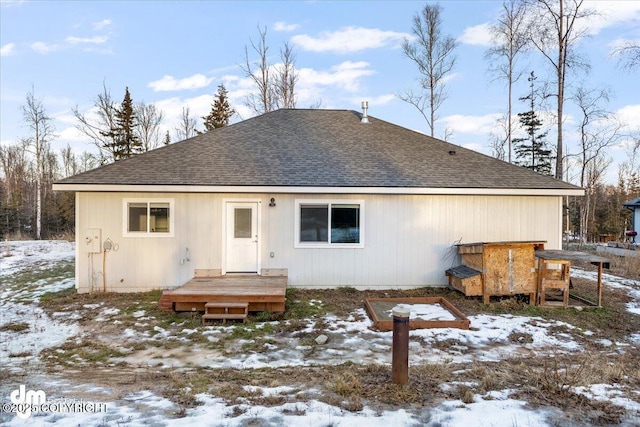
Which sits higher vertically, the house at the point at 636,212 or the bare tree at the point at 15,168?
the bare tree at the point at 15,168

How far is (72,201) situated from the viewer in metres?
23.9

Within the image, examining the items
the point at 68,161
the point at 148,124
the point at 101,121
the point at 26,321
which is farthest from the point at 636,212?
the point at 68,161

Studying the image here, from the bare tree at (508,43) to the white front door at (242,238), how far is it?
665 inches

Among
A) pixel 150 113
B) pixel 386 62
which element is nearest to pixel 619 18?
pixel 386 62

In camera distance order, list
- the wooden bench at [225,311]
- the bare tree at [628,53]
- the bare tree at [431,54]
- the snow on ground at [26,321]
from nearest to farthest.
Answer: the snow on ground at [26,321], the wooden bench at [225,311], the bare tree at [628,53], the bare tree at [431,54]

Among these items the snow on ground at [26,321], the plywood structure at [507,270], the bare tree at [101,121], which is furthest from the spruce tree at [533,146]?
the bare tree at [101,121]

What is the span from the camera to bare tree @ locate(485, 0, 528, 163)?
54.6 ft

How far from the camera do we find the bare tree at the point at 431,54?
18.2 metres

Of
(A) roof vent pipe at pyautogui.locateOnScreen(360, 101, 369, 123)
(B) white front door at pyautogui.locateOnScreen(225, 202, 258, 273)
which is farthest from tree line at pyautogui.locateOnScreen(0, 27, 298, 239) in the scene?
(B) white front door at pyautogui.locateOnScreen(225, 202, 258, 273)

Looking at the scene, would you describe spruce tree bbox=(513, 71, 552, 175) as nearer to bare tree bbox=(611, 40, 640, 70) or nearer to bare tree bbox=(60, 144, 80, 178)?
bare tree bbox=(611, 40, 640, 70)

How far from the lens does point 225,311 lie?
584 cm

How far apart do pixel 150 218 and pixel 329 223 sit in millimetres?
4090

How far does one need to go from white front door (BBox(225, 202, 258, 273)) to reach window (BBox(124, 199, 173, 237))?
53.2 inches

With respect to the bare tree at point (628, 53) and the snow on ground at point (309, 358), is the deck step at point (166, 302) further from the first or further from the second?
the bare tree at point (628, 53)
